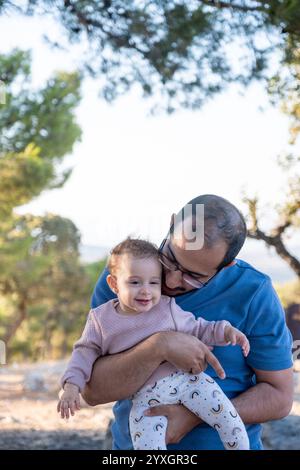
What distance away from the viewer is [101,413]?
4980 millimetres

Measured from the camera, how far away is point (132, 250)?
5.05 feet

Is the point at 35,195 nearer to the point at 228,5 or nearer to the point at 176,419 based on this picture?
the point at 228,5

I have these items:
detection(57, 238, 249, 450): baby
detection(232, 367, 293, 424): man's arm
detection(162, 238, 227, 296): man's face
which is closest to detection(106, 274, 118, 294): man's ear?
detection(57, 238, 249, 450): baby

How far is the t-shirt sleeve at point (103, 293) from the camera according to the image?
1671mm

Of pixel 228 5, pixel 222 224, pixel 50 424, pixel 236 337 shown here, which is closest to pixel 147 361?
pixel 236 337

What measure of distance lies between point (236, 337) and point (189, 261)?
175mm

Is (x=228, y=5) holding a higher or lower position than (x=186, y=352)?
higher

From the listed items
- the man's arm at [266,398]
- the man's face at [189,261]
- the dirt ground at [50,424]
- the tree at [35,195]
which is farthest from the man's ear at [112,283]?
the tree at [35,195]

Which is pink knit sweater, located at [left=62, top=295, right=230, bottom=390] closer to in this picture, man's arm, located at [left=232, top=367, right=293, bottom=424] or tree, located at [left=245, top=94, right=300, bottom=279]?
man's arm, located at [left=232, top=367, right=293, bottom=424]

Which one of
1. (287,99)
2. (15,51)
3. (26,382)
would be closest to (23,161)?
(15,51)

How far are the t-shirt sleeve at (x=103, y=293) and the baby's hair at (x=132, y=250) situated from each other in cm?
8

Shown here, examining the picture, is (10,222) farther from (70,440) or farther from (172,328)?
(172,328)
